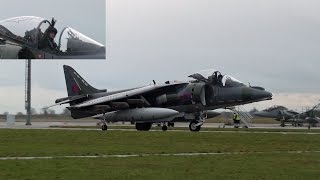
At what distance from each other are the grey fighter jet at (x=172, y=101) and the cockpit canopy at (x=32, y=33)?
4606 mm

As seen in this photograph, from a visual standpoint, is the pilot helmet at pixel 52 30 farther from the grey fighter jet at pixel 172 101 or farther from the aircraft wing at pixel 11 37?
the grey fighter jet at pixel 172 101

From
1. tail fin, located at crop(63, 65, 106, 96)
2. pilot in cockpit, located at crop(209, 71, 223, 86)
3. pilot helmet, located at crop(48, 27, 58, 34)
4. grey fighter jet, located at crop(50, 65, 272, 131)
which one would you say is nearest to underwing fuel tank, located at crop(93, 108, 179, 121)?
grey fighter jet, located at crop(50, 65, 272, 131)

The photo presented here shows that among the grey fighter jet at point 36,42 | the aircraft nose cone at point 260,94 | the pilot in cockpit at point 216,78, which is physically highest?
the grey fighter jet at point 36,42

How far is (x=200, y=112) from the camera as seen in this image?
144 feet

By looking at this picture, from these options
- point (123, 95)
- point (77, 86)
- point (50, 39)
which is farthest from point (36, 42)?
point (123, 95)

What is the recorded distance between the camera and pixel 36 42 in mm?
46781

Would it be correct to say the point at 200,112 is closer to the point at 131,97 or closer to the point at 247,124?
the point at 131,97

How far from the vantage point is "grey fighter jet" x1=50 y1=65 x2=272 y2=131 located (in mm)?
43281

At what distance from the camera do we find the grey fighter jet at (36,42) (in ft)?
151

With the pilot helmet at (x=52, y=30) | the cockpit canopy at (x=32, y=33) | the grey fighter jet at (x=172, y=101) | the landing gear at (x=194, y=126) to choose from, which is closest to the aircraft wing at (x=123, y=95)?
the grey fighter jet at (x=172, y=101)

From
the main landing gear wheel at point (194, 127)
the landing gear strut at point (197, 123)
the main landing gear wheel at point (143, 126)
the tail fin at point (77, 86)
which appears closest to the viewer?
the main landing gear wheel at point (194, 127)

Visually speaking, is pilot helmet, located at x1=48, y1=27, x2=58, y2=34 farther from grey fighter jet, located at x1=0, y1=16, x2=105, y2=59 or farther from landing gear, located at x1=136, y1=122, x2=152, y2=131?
landing gear, located at x1=136, y1=122, x2=152, y2=131

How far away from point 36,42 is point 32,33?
757 mm

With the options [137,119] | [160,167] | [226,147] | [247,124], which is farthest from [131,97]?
[160,167]
